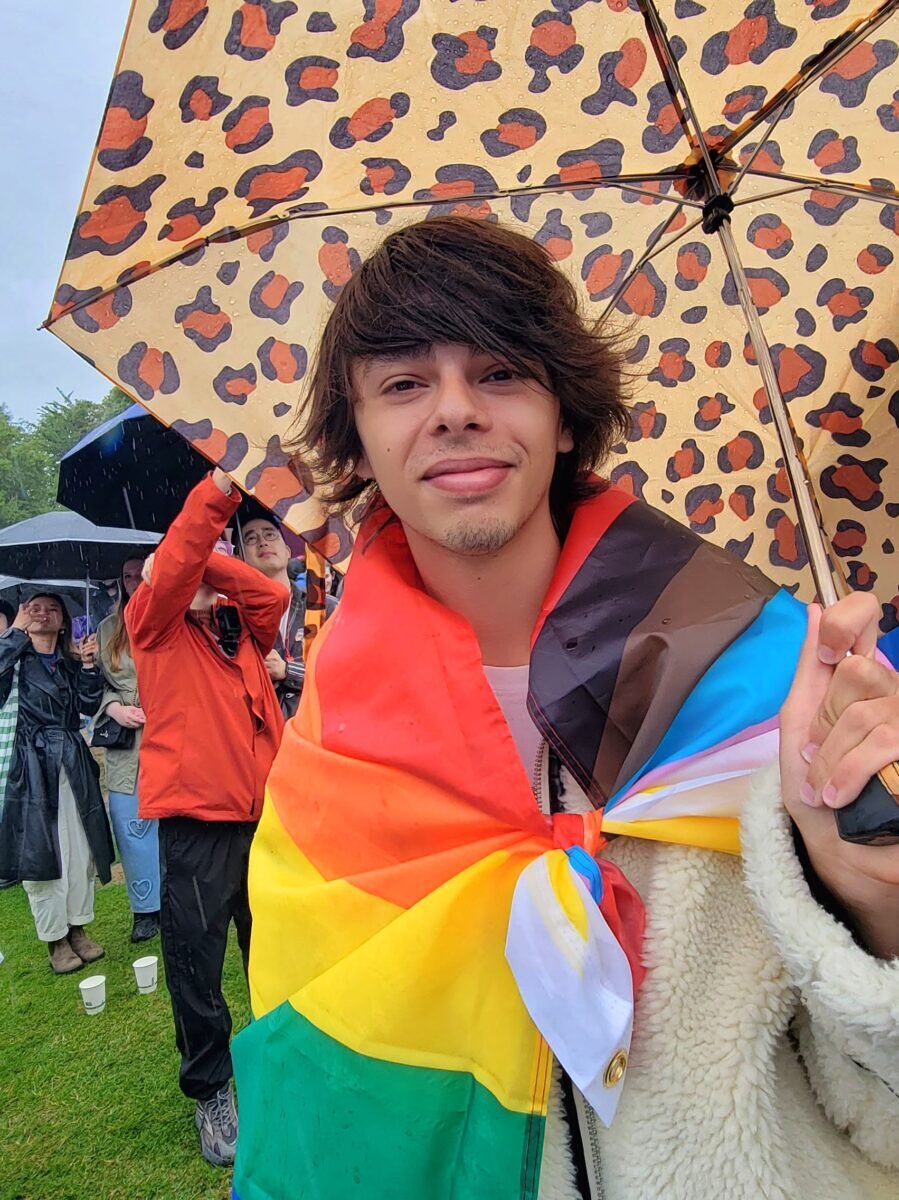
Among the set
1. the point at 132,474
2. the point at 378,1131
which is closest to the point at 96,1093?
the point at 378,1131

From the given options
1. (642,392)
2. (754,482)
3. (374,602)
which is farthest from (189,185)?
(754,482)

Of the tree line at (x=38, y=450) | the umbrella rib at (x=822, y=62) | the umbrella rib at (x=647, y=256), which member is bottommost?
the umbrella rib at (x=647, y=256)

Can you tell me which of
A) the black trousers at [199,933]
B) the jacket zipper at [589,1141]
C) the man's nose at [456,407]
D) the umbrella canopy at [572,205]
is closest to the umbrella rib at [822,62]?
the umbrella canopy at [572,205]

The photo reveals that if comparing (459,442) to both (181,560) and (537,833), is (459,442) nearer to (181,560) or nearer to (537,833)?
(537,833)

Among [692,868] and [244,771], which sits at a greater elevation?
[692,868]

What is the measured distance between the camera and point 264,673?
12.2 ft

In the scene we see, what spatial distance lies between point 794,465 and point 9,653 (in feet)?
17.0

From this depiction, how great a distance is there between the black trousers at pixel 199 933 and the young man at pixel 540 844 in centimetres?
201

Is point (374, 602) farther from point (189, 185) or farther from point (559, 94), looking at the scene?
point (559, 94)

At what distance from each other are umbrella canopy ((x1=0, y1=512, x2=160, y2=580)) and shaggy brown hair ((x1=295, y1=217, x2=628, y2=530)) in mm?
7850

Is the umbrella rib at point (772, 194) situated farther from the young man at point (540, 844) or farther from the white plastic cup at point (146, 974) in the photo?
the white plastic cup at point (146, 974)

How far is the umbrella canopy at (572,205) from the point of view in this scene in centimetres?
163

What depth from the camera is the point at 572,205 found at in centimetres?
201

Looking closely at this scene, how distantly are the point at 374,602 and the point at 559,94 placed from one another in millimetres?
1225
